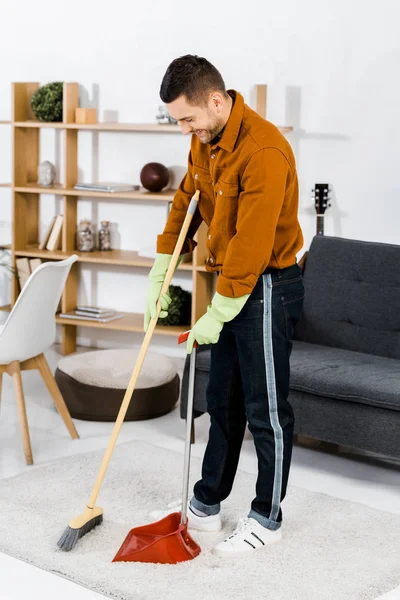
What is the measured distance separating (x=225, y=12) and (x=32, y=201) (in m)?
1.64

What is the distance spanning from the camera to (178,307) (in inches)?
194

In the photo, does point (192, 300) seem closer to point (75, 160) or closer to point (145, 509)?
point (75, 160)

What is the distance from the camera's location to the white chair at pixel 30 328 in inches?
126

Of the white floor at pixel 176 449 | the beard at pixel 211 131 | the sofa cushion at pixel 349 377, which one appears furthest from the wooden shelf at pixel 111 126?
the beard at pixel 211 131

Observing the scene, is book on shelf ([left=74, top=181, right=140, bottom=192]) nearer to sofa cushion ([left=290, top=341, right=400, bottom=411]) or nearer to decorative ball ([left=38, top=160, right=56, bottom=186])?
decorative ball ([left=38, top=160, right=56, bottom=186])

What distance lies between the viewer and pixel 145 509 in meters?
2.91

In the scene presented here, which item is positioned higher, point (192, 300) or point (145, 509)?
point (192, 300)

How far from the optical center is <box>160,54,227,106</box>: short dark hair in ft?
7.55

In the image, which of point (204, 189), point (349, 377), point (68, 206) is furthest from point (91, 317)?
point (204, 189)

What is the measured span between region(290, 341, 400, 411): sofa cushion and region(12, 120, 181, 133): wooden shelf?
1.69 metres

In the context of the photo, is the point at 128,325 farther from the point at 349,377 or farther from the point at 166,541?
the point at 166,541

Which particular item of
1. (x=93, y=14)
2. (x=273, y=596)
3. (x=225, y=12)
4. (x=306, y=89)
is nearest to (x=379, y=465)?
(x=273, y=596)

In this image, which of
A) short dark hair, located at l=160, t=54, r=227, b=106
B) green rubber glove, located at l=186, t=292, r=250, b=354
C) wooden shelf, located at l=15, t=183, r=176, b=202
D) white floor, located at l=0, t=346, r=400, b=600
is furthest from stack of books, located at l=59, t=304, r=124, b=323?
short dark hair, located at l=160, t=54, r=227, b=106

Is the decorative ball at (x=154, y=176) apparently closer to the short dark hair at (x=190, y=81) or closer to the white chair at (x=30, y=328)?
the white chair at (x=30, y=328)
